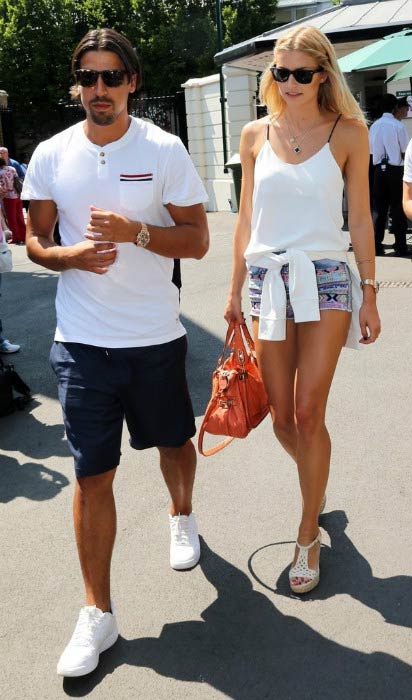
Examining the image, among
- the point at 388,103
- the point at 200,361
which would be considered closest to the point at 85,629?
the point at 200,361

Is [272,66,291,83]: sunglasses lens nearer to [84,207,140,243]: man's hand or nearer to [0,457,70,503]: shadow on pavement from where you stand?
[84,207,140,243]: man's hand

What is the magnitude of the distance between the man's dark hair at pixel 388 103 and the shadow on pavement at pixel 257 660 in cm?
931

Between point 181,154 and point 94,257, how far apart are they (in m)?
0.53

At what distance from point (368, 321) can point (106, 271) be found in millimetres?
1067

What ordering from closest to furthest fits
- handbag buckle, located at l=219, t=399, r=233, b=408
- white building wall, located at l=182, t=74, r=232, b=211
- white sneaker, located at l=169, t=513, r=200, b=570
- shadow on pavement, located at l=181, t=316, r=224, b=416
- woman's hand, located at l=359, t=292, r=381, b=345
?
woman's hand, located at l=359, t=292, r=381, b=345, handbag buckle, located at l=219, t=399, r=233, b=408, white sneaker, located at l=169, t=513, r=200, b=570, shadow on pavement, located at l=181, t=316, r=224, b=416, white building wall, located at l=182, t=74, r=232, b=211

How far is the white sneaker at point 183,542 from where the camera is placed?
356 centimetres

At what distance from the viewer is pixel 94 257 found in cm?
283

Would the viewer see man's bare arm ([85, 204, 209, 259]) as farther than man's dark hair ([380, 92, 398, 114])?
No

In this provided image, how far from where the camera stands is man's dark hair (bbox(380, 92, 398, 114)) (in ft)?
→ 36.9

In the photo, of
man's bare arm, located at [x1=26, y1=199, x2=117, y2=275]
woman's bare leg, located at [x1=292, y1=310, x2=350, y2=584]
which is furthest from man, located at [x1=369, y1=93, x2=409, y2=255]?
man's bare arm, located at [x1=26, y1=199, x2=117, y2=275]

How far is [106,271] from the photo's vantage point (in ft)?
9.48

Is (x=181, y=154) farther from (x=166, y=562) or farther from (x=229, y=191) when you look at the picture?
(x=229, y=191)

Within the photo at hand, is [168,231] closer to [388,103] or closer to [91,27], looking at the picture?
[388,103]

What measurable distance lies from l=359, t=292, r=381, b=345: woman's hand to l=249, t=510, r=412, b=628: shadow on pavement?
0.94 m
